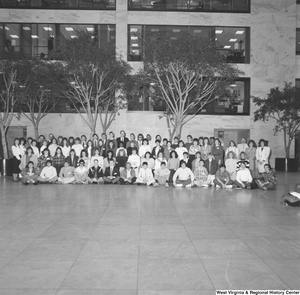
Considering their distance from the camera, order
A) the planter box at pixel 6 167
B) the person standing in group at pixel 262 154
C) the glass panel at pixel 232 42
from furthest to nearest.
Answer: the glass panel at pixel 232 42
the planter box at pixel 6 167
the person standing in group at pixel 262 154

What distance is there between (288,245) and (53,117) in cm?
2186

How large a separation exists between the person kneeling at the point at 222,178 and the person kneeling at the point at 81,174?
5595 millimetres

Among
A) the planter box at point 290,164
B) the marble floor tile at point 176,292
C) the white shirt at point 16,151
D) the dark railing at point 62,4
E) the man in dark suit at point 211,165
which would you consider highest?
the dark railing at point 62,4

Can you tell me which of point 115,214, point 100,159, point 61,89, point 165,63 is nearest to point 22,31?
point 61,89

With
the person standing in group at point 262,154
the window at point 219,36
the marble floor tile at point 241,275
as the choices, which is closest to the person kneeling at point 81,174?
the person standing in group at point 262,154

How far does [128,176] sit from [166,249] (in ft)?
32.7

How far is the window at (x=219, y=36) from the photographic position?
26.1 metres

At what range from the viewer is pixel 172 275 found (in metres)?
4.80

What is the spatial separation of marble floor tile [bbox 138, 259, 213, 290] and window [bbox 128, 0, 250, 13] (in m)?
23.9

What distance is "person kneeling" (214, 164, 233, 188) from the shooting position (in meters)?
15.0

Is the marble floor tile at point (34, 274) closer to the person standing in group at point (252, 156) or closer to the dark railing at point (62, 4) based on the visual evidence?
the person standing in group at point (252, 156)

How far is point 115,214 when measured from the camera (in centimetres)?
888

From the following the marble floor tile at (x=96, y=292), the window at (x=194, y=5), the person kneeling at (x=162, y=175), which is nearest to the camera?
the marble floor tile at (x=96, y=292)

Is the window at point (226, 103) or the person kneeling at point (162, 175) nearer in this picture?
the person kneeling at point (162, 175)
